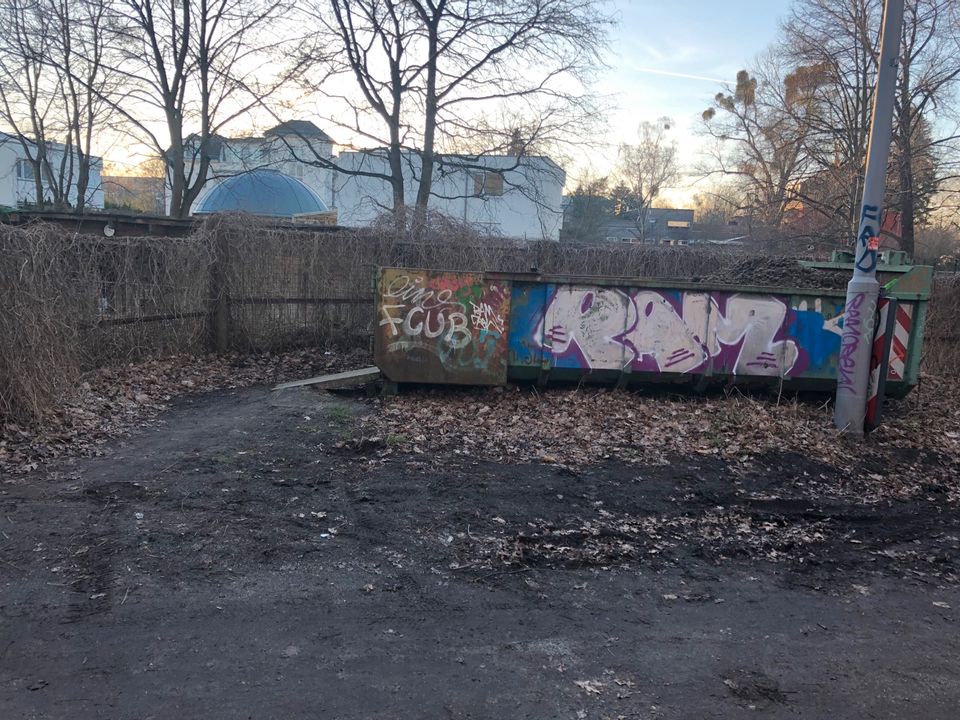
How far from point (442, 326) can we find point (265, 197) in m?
27.3

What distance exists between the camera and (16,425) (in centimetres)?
684

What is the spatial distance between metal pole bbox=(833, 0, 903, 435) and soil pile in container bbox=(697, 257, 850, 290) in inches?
89.7

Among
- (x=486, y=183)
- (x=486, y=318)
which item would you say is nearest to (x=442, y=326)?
(x=486, y=318)

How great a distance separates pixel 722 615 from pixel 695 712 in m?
1.07

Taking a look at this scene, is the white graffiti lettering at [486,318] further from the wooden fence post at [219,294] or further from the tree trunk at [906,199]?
the tree trunk at [906,199]

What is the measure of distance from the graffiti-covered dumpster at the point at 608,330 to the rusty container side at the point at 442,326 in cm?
1

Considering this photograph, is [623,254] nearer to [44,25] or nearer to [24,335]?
[24,335]

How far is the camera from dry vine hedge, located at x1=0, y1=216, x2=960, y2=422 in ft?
25.6

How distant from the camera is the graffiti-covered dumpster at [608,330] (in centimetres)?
912

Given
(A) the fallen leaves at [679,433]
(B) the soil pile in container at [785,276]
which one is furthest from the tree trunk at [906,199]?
(A) the fallen leaves at [679,433]

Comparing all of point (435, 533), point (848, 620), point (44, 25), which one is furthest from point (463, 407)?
point (44, 25)

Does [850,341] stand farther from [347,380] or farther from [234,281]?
[234,281]

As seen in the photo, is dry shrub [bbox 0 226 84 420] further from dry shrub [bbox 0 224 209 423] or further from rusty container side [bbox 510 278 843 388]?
rusty container side [bbox 510 278 843 388]

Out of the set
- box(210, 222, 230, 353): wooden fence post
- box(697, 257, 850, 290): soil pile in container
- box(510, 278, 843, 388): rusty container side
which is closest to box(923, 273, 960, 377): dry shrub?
box(697, 257, 850, 290): soil pile in container
